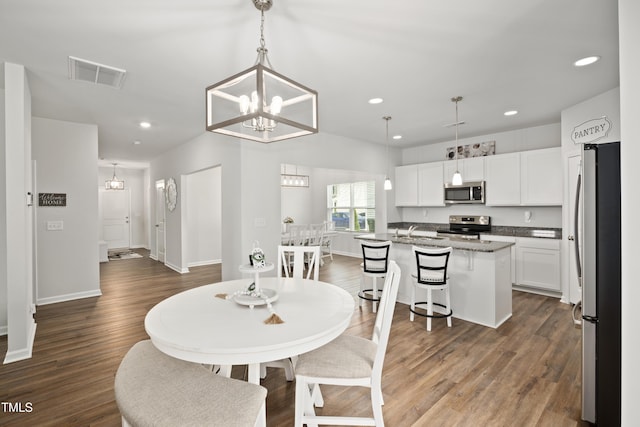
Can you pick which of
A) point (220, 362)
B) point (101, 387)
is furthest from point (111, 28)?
point (101, 387)

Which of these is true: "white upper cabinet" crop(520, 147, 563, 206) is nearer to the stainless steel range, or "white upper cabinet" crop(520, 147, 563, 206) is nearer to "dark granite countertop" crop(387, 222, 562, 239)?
"dark granite countertop" crop(387, 222, 562, 239)

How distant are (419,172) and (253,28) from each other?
492cm

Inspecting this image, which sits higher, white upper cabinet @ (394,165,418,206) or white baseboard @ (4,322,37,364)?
white upper cabinet @ (394,165,418,206)

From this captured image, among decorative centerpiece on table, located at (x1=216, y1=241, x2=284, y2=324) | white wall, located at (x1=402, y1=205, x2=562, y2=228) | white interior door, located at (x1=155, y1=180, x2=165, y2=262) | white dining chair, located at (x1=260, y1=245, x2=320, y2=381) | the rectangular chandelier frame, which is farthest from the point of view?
white interior door, located at (x1=155, y1=180, x2=165, y2=262)

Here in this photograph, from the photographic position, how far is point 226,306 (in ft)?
6.24

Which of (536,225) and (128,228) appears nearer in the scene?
(536,225)

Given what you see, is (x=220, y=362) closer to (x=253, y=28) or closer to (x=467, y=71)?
(x=253, y=28)

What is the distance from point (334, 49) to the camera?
2471 millimetres

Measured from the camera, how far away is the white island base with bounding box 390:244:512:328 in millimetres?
3383

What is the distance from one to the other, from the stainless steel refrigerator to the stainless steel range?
3.66 m

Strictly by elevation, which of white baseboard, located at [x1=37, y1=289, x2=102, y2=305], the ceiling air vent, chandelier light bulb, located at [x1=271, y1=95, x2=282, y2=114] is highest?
the ceiling air vent

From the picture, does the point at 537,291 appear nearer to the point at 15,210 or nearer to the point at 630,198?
the point at 630,198

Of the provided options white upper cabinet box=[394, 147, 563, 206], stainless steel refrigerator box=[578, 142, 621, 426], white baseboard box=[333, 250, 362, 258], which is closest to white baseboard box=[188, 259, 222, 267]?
white baseboard box=[333, 250, 362, 258]

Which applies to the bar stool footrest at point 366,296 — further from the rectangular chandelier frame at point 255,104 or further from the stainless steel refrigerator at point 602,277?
the rectangular chandelier frame at point 255,104
